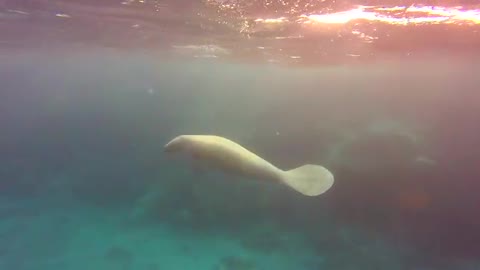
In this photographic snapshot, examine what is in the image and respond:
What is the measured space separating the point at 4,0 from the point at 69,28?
657cm

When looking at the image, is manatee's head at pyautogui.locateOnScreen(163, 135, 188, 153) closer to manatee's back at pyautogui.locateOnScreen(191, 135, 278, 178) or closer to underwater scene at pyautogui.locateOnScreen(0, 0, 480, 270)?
manatee's back at pyautogui.locateOnScreen(191, 135, 278, 178)

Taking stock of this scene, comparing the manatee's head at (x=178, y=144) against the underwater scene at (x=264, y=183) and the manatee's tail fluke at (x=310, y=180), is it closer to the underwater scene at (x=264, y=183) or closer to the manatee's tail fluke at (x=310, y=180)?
the manatee's tail fluke at (x=310, y=180)

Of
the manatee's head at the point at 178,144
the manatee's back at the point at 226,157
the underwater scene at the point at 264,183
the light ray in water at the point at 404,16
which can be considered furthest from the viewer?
the underwater scene at the point at 264,183

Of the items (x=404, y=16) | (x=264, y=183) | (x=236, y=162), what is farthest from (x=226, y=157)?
(x=264, y=183)

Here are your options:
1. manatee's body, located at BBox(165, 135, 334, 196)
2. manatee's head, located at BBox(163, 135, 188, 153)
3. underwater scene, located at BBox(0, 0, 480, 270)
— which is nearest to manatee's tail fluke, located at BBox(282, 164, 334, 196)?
manatee's body, located at BBox(165, 135, 334, 196)

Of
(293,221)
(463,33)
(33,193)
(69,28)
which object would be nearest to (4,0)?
(69,28)

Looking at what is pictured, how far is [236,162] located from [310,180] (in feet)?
2.87

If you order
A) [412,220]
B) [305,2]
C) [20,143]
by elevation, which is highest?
[305,2]

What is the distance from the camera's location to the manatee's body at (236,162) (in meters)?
3.60

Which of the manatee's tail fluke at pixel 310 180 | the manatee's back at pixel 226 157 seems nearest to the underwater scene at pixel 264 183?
the manatee's tail fluke at pixel 310 180

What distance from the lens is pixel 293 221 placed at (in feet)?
→ 54.5

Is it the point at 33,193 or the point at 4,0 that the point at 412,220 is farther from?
the point at 33,193

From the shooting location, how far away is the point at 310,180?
394 cm

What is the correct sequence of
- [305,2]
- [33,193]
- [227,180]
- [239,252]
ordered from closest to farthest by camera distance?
[305,2] → [239,252] → [227,180] → [33,193]
